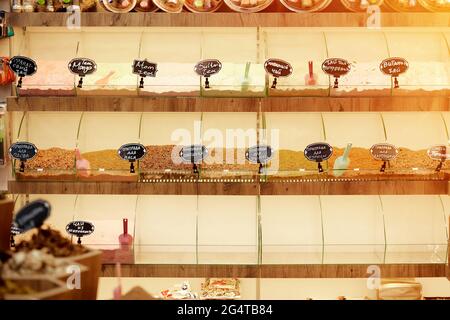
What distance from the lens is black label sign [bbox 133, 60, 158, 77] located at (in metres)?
3.53

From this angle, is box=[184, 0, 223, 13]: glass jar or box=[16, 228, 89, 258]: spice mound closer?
box=[16, 228, 89, 258]: spice mound

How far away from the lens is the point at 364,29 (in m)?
3.80

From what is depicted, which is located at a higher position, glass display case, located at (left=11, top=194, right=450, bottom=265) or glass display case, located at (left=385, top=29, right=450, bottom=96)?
glass display case, located at (left=385, top=29, right=450, bottom=96)

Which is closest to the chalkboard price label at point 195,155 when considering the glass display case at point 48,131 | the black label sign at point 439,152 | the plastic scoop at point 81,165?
the plastic scoop at point 81,165

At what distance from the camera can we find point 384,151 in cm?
348

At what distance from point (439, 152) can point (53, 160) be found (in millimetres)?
1989

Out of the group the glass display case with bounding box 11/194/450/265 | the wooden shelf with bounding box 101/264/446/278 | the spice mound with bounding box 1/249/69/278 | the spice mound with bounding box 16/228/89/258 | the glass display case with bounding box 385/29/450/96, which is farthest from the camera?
the glass display case with bounding box 11/194/450/265

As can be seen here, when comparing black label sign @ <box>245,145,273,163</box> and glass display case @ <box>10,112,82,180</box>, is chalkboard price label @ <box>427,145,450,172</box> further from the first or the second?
glass display case @ <box>10,112,82,180</box>

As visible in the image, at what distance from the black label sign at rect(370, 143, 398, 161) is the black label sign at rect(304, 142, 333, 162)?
0.75 feet

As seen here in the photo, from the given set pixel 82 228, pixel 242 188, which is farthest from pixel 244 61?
pixel 82 228

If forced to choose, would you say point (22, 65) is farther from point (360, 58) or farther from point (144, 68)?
point (360, 58)

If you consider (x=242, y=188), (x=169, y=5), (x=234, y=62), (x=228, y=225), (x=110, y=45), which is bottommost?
(x=228, y=225)

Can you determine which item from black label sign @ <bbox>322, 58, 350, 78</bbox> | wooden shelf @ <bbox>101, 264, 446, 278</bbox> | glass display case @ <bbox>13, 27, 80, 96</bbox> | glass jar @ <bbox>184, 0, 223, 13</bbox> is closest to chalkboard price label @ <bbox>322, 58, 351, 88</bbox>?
black label sign @ <bbox>322, 58, 350, 78</bbox>

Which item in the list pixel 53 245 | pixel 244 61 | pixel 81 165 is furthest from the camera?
pixel 244 61
